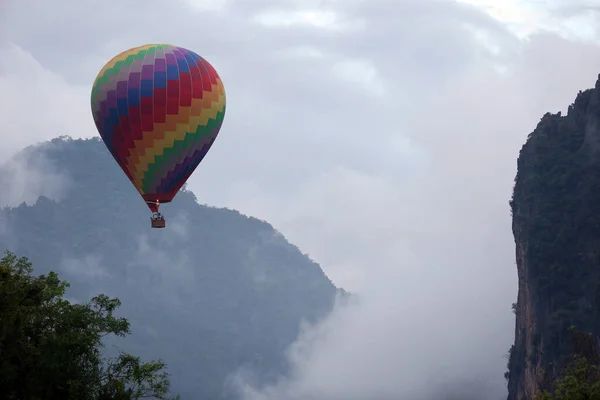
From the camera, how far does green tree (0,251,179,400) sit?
3531cm

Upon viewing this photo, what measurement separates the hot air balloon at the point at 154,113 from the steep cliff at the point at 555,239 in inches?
2376

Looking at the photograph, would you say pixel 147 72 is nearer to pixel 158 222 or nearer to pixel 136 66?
pixel 136 66

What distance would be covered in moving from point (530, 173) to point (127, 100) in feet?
265

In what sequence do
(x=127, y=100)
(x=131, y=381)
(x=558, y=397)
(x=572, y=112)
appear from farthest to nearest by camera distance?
(x=572, y=112)
(x=127, y=100)
(x=131, y=381)
(x=558, y=397)

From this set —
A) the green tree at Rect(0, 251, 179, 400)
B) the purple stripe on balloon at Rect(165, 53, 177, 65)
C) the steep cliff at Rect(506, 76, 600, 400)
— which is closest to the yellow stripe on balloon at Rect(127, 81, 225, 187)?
the purple stripe on balloon at Rect(165, 53, 177, 65)

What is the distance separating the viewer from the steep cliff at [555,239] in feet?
357

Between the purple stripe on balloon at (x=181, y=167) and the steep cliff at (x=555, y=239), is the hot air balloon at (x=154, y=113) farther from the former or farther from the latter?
the steep cliff at (x=555, y=239)

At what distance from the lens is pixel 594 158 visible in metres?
118

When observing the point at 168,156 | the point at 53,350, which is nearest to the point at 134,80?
the point at 168,156

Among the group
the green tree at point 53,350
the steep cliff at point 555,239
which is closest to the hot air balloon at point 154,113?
the green tree at point 53,350

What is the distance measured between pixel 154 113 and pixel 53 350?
1812cm

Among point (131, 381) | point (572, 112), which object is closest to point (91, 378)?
point (131, 381)

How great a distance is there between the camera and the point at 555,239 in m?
116

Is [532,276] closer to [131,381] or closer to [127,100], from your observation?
[127,100]
